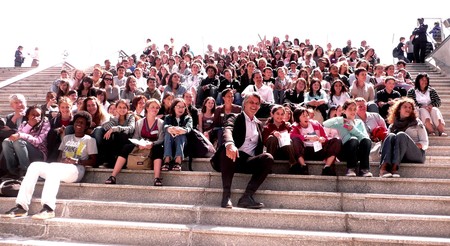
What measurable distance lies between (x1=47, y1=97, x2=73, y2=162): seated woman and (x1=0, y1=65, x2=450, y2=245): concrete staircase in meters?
0.86

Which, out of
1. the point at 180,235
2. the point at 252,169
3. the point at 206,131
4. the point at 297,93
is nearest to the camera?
the point at 180,235

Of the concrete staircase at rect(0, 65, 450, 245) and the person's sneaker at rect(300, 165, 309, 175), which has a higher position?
the person's sneaker at rect(300, 165, 309, 175)

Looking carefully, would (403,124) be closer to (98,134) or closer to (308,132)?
(308,132)

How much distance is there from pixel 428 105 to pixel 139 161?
4.82 meters

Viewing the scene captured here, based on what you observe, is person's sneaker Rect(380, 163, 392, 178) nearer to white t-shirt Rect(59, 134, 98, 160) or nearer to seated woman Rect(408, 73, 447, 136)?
seated woman Rect(408, 73, 447, 136)

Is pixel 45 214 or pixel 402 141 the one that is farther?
pixel 402 141

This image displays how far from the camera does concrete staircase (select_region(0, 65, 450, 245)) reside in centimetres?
400

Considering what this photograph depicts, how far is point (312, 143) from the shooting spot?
524cm

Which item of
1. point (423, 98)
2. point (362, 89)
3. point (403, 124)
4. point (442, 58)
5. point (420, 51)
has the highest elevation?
point (420, 51)

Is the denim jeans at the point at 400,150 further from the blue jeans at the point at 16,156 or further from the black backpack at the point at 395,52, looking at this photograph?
the black backpack at the point at 395,52

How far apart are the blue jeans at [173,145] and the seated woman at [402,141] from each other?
8.60 ft

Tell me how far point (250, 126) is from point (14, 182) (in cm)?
321

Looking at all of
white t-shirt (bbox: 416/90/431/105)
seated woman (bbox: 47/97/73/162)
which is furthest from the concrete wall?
seated woman (bbox: 47/97/73/162)

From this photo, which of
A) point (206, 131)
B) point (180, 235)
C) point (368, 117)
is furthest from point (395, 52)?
point (180, 235)
